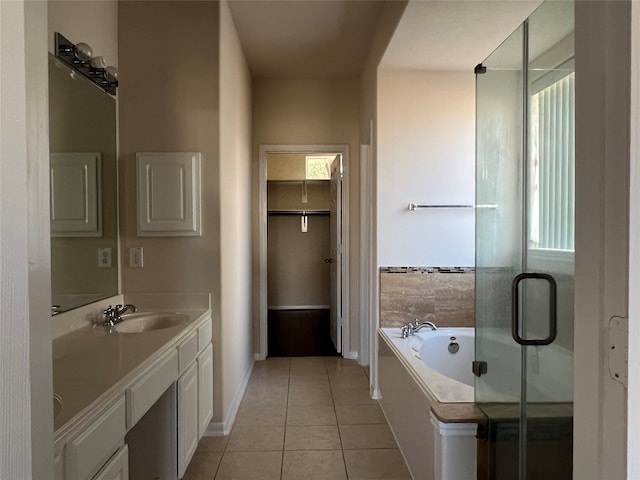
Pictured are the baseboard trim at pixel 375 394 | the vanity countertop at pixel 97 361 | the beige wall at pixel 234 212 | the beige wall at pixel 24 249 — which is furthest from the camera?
the baseboard trim at pixel 375 394

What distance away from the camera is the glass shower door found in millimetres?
1257

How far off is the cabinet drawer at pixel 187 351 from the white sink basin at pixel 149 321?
15 cm

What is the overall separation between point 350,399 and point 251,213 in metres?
1.96

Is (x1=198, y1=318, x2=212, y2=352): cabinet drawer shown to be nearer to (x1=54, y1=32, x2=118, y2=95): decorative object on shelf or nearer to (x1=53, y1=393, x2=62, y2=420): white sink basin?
(x1=53, y1=393, x2=62, y2=420): white sink basin

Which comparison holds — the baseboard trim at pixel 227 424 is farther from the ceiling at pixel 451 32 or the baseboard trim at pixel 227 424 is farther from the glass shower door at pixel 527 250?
→ the ceiling at pixel 451 32

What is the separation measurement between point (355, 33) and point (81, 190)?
2.31 metres

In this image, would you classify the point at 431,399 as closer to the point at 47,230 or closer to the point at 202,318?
the point at 202,318

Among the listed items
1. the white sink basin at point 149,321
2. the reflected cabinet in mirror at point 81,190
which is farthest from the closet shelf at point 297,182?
the white sink basin at point 149,321

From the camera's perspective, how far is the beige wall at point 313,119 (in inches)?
154

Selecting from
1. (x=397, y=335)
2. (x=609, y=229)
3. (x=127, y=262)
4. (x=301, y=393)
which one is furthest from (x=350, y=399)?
(x=609, y=229)

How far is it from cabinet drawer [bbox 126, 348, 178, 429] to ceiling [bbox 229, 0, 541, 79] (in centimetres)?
216

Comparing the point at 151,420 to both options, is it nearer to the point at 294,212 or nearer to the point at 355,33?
Result: the point at 355,33

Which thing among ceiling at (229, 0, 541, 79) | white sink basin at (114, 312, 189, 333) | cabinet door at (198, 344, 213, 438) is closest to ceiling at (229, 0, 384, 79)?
ceiling at (229, 0, 541, 79)

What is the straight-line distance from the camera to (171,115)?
241cm
